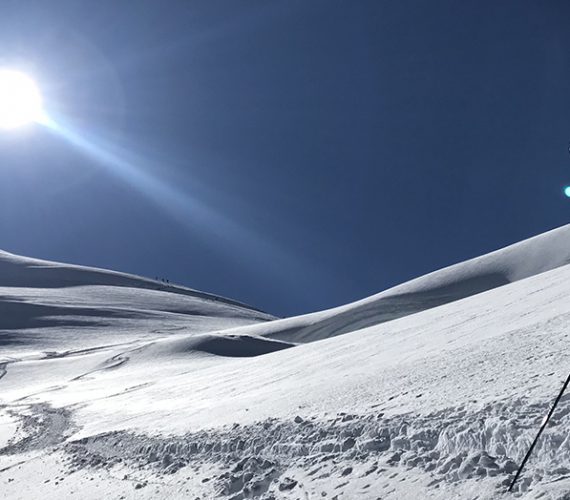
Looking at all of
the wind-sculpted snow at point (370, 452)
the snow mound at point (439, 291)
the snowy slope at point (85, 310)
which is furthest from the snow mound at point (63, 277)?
the wind-sculpted snow at point (370, 452)

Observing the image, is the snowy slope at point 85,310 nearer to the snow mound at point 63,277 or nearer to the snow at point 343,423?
the snow mound at point 63,277

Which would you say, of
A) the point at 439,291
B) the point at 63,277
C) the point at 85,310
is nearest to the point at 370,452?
the point at 439,291

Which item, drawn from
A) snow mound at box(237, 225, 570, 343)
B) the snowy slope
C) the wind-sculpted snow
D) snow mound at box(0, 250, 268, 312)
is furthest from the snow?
snow mound at box(0, 250, 268, 312)

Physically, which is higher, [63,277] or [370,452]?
[63,277]

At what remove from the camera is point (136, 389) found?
77.9ft

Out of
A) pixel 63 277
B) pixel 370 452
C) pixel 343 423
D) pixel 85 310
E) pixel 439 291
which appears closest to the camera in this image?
pixel 370 452

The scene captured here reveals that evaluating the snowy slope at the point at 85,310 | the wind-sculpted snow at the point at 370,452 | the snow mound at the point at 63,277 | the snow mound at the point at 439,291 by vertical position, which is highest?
the snow mound at the point at 63,277

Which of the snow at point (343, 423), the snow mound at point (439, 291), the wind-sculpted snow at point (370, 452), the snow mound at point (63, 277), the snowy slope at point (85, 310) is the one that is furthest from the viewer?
the snow mound at point (63, 277)

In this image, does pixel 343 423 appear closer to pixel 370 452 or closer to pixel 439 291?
pixel 370 452

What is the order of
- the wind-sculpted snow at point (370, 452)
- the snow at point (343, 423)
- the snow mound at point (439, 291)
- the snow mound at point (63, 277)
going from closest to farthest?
the wind-sculpted snow at point (370, 452)
the snow at point (343, 423)
the snow mound at point (439, 291)
the snow mound at point (63, 277)

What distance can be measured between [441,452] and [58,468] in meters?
7.54

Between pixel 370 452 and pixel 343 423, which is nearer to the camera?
pixel 370 452

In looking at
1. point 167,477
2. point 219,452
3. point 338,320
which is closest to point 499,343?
point 219,452

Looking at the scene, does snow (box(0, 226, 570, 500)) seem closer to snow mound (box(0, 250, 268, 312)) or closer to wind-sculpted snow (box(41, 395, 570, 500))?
wind-sculpted snow (box(41, 395, 570, 500))
